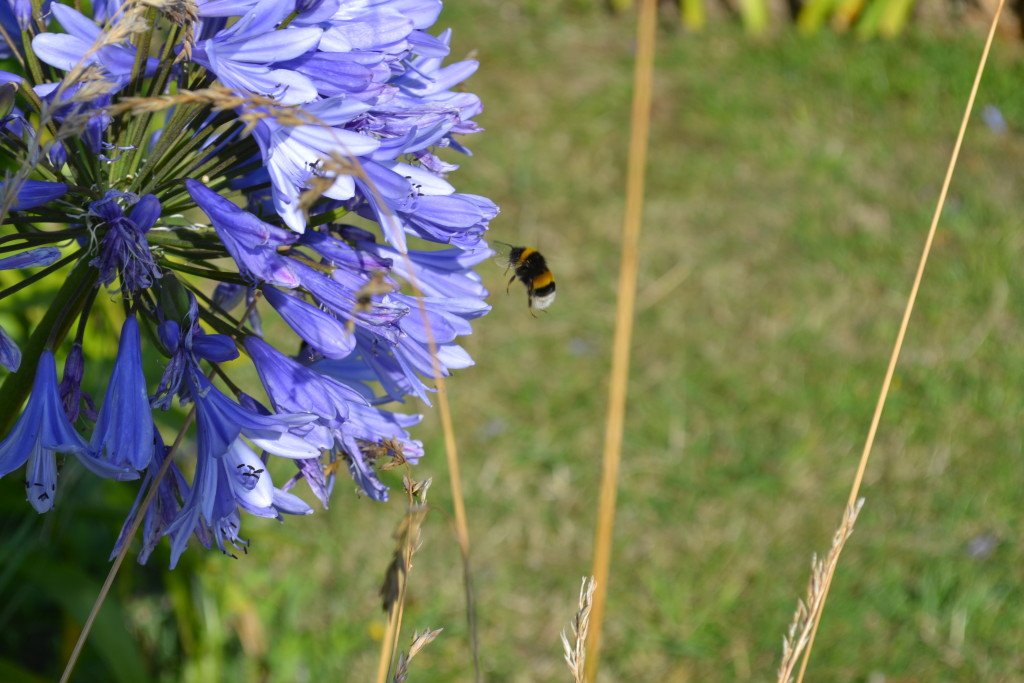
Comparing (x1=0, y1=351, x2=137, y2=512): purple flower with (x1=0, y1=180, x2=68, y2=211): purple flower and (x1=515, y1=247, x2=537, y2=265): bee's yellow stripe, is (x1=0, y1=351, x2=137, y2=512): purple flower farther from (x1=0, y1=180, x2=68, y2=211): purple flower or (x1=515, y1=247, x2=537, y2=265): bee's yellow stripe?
(x1=515, y1=247, x2=537, y2=265): bee's yellow stripe

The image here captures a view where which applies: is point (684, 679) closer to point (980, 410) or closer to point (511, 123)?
point (980, 410)

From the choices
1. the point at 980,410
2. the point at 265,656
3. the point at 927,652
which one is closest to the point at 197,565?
the point at 265,656

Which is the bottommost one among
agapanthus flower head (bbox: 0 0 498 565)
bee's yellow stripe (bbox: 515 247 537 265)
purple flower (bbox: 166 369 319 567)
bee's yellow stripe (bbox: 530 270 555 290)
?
bee's yellow stripe (bbox: 530 270 555 290)

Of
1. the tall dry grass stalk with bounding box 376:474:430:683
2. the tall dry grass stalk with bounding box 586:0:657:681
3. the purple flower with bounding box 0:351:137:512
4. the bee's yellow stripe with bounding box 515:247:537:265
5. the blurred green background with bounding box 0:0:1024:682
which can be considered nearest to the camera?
the tall dry grass stalk with bounding box 586:0:657:681

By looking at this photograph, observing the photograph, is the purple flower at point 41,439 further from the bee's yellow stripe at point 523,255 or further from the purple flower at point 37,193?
the bee's yellow stripe at point 523,255

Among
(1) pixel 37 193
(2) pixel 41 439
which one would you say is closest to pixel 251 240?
(1) pixel 37 193

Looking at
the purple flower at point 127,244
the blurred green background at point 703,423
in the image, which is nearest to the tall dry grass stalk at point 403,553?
the purple flower at point 127,244

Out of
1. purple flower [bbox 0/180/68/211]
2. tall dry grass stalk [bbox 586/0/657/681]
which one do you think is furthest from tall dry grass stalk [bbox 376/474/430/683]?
purple flower [bbox 0/180/68/211]
